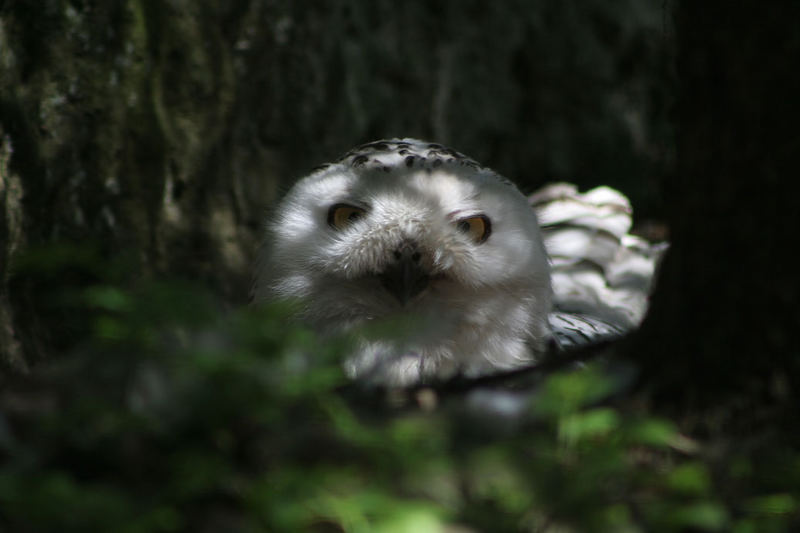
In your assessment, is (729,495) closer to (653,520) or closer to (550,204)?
(653,520)

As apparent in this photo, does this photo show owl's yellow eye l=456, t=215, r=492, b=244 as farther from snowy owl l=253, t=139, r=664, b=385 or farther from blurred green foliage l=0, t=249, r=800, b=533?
blurred green foliage l=0, t=249, r=800, b=533

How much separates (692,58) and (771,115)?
0.59 ft

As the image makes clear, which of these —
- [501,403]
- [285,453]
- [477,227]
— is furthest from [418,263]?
[285,453]

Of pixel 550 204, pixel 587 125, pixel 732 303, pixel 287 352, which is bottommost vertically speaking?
pixel 287 352

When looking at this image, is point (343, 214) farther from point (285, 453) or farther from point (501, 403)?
point (285, 453)

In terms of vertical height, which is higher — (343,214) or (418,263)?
(343,214)

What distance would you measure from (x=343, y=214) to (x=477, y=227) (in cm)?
42

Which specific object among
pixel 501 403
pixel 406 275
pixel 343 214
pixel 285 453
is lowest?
pixel 285 453

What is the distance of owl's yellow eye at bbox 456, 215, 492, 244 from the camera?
2271mm

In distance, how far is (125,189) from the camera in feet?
10.8

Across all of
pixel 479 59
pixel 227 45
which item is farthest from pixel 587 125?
pixel 227 45

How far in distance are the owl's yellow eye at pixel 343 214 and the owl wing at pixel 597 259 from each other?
133 cm

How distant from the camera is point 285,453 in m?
1.04

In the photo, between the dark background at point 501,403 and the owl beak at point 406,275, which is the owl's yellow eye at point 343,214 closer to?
the owl beak at point 406,275
